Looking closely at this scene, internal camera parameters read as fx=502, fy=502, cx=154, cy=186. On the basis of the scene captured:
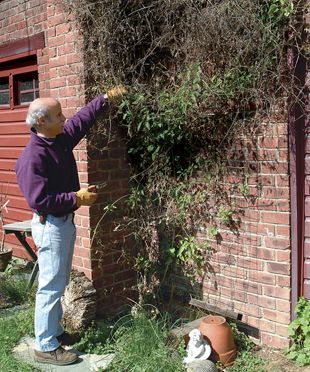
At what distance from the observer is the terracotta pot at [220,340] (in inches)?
143

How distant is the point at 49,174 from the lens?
354cm

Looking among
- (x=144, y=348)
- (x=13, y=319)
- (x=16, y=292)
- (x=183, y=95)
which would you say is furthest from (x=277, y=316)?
(x=16, y=292)

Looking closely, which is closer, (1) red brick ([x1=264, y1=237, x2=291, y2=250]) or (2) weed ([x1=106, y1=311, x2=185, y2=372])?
(2) weed ([x1=106, y1=311, x2=185, y2=372])

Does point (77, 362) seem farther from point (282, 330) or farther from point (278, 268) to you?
point (278, 268)

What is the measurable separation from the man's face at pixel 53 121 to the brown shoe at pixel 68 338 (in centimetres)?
158

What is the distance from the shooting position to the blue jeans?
143 inches

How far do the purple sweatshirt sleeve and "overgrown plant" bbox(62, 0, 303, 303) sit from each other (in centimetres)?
18

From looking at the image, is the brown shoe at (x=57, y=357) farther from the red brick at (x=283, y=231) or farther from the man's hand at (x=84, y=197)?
the red brick at (x=283, y=231)

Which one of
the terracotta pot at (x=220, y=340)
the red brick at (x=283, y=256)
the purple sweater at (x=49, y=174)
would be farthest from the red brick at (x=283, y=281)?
the purple sweater at (x=49, y=174)

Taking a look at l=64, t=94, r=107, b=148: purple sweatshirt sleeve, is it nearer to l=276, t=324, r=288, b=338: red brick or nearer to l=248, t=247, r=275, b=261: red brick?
l=248, t=247, r=275, b=261: red brick

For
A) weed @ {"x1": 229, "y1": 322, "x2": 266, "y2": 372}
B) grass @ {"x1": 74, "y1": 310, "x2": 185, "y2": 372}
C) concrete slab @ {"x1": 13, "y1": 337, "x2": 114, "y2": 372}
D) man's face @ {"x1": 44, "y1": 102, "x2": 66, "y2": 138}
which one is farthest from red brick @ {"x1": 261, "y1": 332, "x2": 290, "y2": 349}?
man's face @ {"x1": 44, "y1": 102, "x2": 66, "y2": 138}

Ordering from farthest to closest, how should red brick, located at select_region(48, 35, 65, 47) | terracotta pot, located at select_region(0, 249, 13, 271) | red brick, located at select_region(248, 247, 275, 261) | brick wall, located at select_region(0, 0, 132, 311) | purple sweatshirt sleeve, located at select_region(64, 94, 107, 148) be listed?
terracotta pot, located at select_region(0, 249, 13, 271), red brick, located at select_region(48, 35, 65, 47), brick wall, located at select_region(0, 0, 132, 311), purple sweatshirt sleeve, located at select_region(64, 94, 107, 148), red brick, located at select_region(248, 247, 275, 261)

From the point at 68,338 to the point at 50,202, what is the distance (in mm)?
1218

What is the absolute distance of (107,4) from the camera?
4.07 m
